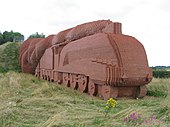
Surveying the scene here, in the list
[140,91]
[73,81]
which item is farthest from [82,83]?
[140,91]

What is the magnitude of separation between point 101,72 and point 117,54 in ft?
2.55

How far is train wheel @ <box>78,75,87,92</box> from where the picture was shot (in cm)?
965

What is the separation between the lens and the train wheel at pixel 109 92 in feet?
26.7

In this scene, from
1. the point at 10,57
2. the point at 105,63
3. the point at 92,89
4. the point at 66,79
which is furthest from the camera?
the point at 10,57

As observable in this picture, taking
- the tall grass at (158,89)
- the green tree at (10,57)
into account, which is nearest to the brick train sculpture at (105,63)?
the tall grass at (158,89)

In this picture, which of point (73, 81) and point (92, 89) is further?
point (73, 81)

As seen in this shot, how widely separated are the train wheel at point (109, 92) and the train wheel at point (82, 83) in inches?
52.1

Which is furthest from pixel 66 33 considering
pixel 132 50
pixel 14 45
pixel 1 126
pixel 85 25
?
pixel 14 45

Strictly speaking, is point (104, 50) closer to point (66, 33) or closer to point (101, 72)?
point (101, 72)

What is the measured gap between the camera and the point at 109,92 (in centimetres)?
815

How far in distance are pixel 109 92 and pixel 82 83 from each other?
74.5 inches

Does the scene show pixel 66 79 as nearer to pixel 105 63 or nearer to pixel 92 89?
pixel 92 89

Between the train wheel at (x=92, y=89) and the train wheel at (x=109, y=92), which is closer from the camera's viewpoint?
the train wheel at (x=109, y=92)

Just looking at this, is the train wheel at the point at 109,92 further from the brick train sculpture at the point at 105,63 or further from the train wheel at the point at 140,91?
the train wheel at the point at 140,91
